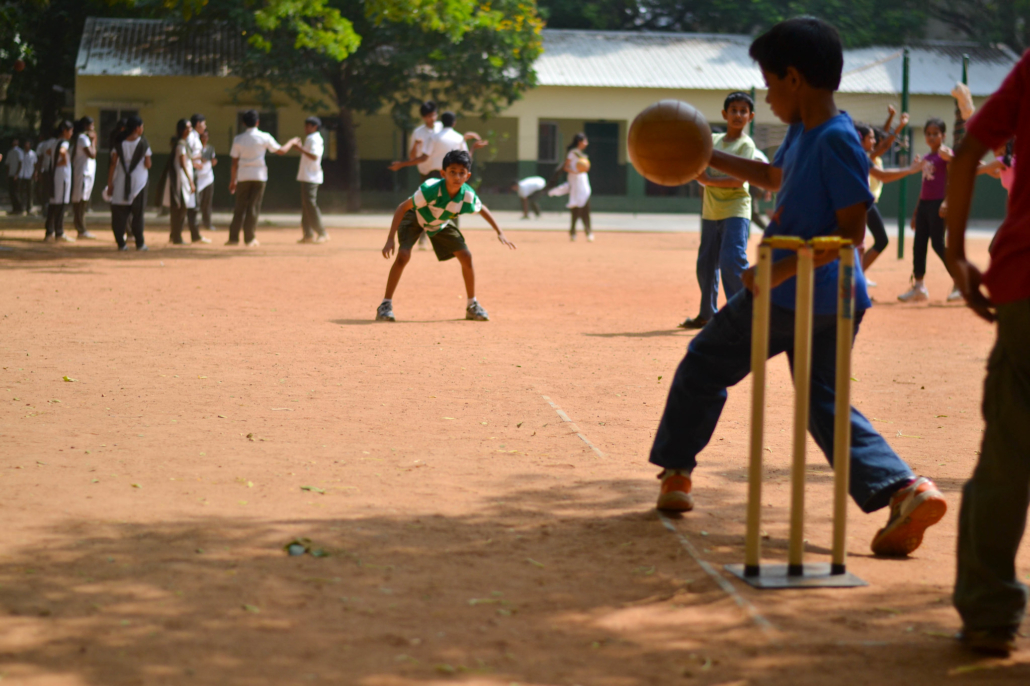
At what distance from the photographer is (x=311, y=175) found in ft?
60.6

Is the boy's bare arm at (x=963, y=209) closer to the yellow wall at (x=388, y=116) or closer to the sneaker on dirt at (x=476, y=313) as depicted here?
the sneaker on dirt at (x=476, y=313)

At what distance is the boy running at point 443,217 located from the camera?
970cm

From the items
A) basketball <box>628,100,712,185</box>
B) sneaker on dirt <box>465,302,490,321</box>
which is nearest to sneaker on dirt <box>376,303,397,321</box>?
sneaker on dirt <box>465,302,490,321</box>

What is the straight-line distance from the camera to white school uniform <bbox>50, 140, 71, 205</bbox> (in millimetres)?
17484

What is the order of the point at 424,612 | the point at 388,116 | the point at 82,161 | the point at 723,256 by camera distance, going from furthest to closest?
the point at 388,116 < the point at 82,161 < the point at 723,256 < the point at 424,612

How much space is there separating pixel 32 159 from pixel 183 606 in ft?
85.6

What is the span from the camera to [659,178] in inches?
181

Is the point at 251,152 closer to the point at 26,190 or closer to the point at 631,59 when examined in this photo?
the point at 26,190

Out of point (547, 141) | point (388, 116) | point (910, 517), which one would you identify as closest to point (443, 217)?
point (910, 517)

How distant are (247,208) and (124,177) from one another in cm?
224

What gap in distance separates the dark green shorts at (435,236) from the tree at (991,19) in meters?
35.7

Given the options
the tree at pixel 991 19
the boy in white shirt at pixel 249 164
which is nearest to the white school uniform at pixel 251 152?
the boy in white shirt at pixel 249 164

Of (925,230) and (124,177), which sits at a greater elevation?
(124,177)

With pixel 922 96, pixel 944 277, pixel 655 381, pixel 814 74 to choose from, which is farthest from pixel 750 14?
pixel 814 74
